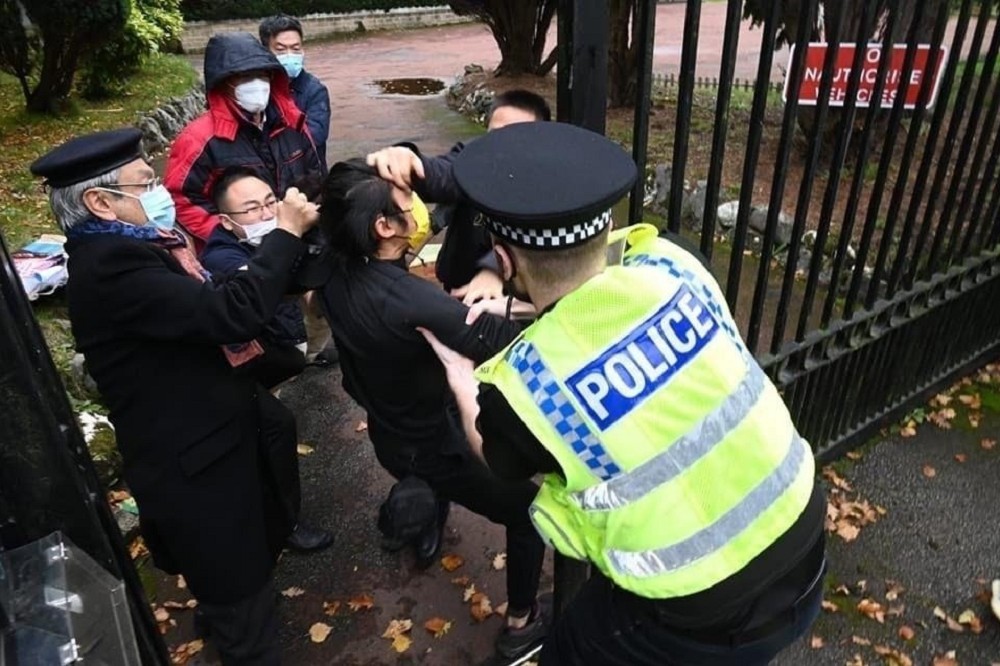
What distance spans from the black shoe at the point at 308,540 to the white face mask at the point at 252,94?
2150 millimetres

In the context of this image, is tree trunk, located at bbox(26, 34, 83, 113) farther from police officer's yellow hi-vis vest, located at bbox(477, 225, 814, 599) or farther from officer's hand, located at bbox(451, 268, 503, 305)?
police officer's yellow hi-vis vest, located at bbox(477, 225, 814, 599)

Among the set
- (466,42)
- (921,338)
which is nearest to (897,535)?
(921,338)

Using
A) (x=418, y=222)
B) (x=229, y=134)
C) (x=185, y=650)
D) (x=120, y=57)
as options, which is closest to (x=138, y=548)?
(x=185, y=650)

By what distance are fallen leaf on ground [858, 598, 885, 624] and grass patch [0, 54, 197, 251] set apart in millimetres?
5699

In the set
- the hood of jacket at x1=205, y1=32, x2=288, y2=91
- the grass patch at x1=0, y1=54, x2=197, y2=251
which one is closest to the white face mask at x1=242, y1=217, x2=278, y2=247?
the hood of jacket at x1=205, y1=32, x2=288, y2=91

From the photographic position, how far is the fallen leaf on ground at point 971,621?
122 inches

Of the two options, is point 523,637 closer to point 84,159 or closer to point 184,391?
point 184,391

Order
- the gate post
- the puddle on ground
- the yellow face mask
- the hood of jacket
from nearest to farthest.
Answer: the gate post → the yellow face mask → the hood of jacket → the puddle on ground

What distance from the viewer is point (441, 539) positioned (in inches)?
142

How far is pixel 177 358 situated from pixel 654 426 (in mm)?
1558

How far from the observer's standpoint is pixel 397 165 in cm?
237

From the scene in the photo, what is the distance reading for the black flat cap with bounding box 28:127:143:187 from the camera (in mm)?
2131

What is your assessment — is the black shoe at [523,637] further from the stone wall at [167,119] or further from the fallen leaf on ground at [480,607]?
the stone wall at [167,119]

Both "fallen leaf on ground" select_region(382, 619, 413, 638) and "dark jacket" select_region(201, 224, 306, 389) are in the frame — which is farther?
"fallen leaf on ground" select_region(382, 619, 413, 638)
